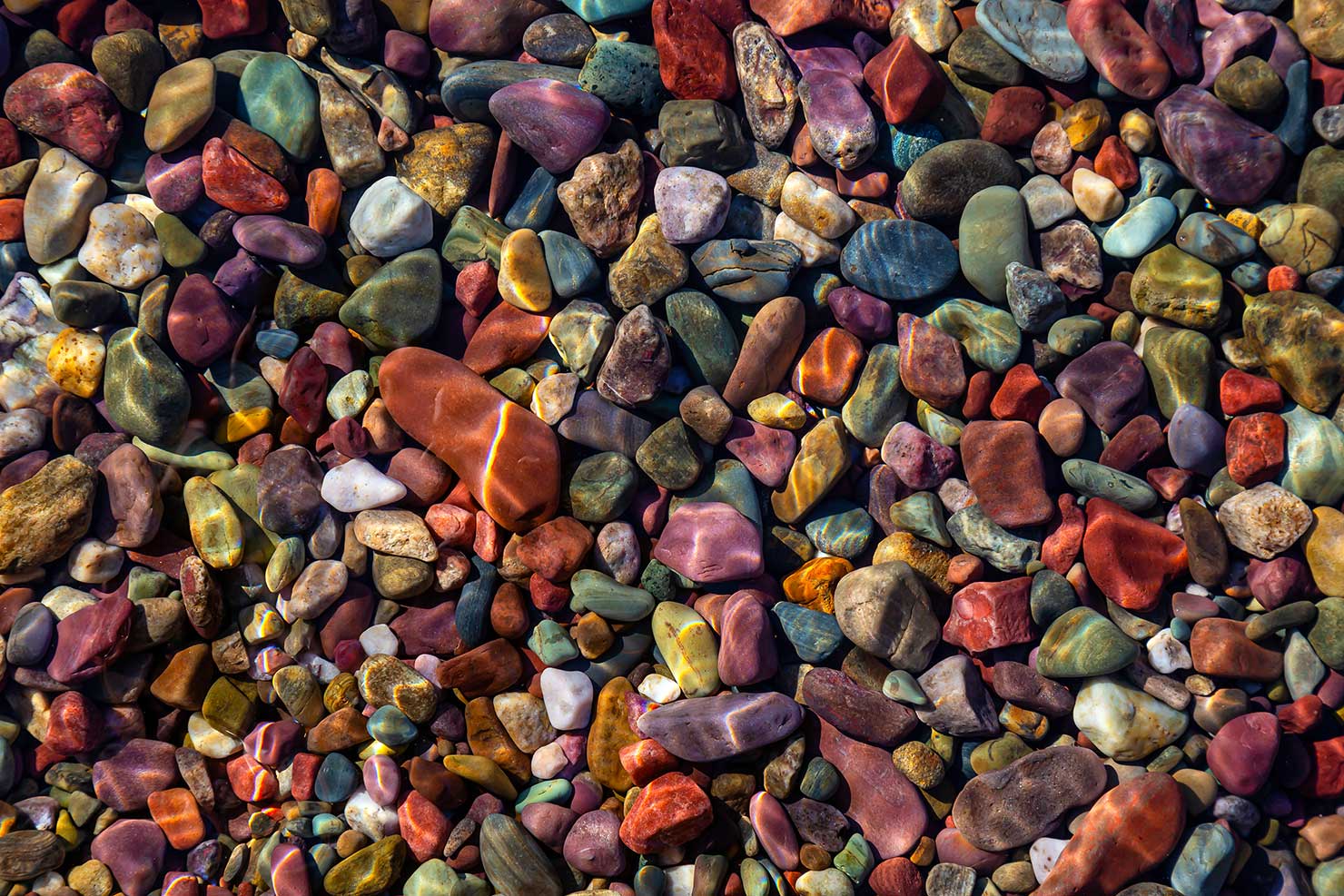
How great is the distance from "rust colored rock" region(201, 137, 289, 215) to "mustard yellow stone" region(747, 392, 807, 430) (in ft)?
5.02

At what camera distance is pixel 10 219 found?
8.46 feet

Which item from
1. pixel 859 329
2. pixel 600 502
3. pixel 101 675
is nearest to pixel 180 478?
pixel 101 675

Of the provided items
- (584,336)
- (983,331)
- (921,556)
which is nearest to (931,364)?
(983,331)

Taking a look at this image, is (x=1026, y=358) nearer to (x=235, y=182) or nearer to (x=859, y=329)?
(x=859, y=329)

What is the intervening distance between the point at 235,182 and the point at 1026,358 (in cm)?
237

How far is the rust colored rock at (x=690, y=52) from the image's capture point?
247 cm

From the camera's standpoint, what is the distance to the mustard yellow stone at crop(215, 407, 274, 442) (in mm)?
2561

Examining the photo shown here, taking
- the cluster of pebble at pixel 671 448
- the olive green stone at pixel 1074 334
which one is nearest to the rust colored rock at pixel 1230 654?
the cluster of pebble at pixel 671 448

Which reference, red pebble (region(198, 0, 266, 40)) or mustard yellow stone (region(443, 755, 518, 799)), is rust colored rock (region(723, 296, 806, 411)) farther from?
red pebble (region(198, 0, 266, 40))

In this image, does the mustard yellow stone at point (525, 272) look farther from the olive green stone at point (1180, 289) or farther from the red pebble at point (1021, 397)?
the olive green stone at point (1180, 289)

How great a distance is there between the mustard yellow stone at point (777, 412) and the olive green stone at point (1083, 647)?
2.93 feet

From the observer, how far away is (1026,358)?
2469 mm

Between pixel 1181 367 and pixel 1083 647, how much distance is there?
2.67 feet

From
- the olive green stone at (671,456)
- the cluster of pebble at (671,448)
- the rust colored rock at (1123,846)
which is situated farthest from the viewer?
the olive green stone at (671,456)
